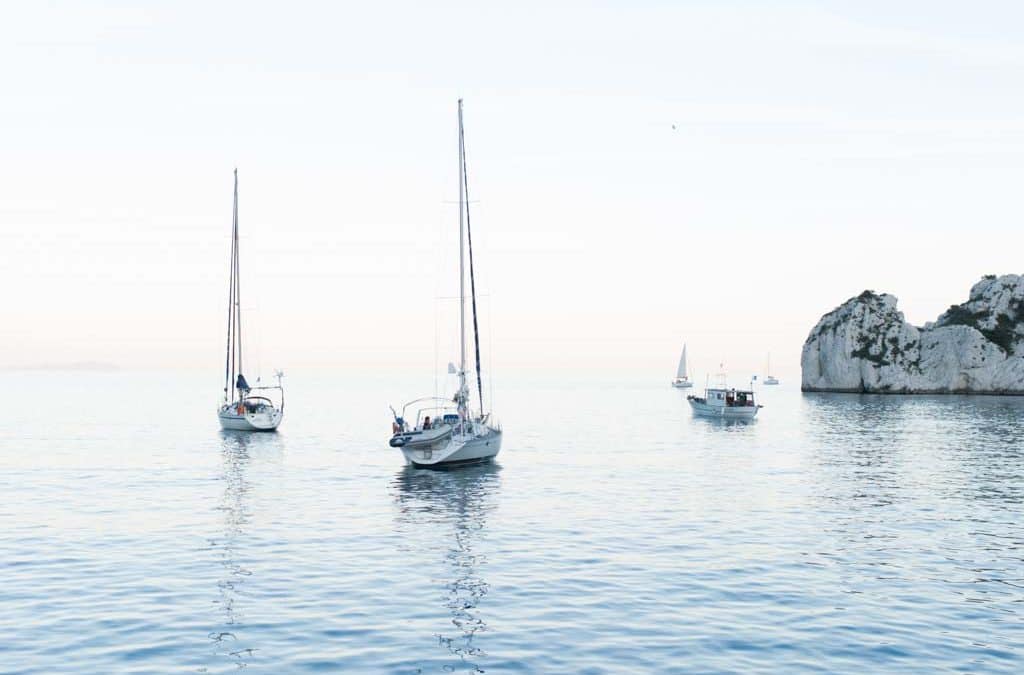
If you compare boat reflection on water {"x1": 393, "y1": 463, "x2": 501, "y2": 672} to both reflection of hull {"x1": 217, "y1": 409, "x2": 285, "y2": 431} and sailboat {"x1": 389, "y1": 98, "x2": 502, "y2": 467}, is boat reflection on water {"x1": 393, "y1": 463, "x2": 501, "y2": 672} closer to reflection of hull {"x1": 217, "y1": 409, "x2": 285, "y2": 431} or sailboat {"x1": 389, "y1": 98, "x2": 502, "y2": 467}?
sailboat {"x1": 389, "y1": 98, "x2": 502, "y2": 467}

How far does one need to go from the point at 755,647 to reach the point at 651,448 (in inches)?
2257

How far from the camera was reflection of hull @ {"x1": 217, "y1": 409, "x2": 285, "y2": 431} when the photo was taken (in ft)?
288

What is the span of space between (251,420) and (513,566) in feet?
205

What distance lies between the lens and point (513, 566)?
2998 centimetres

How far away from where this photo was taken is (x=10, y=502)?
147ft

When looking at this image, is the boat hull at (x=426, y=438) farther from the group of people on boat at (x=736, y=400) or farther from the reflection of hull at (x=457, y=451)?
the group of people on boat at (x=736, y=400)

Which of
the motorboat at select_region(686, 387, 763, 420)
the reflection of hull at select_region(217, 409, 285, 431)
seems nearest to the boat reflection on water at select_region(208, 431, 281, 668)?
the reflection of hull at select_region(217, 409, 285, 431)

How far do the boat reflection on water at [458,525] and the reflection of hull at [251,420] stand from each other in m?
31.8

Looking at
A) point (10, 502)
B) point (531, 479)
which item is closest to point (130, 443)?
point (10, 502)

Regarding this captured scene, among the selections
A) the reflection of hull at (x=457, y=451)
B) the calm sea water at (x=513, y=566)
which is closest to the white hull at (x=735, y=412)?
the calm sea water at (x=513, y=566)

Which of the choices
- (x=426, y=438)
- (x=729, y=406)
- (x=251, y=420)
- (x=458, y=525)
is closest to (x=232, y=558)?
(x=458, y=525)

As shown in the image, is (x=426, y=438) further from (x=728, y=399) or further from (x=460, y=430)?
(x=728, y=399)

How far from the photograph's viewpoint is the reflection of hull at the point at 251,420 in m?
87.8

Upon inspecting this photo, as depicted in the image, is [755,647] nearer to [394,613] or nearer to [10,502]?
[394,613]
